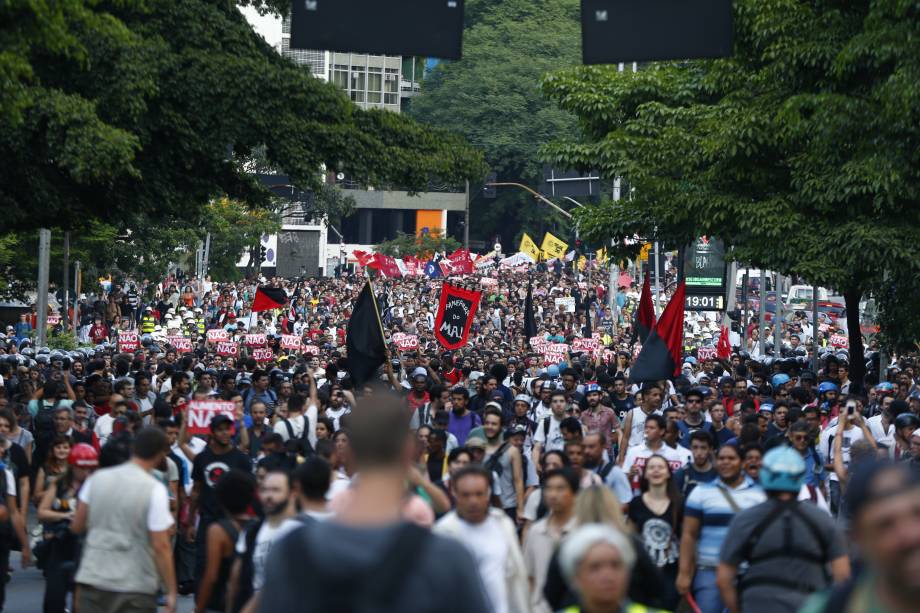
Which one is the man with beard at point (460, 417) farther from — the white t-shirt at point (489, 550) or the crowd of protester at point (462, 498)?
the white t-shirt at point (489, 550)

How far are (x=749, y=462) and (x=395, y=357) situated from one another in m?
22.3

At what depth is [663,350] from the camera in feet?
60.5

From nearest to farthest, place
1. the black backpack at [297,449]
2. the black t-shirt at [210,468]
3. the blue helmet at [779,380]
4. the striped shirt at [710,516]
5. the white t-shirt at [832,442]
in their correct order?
the striped shirt at [710,516] → the black t-shirt at [210,468] → the black backpack at [297,449] → the white t-shirt at [832,442] → the blue helmet at [779,380]

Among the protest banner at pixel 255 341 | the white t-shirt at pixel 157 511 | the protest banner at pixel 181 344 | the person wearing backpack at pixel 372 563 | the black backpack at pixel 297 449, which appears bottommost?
the protest banner at pixel 181 344

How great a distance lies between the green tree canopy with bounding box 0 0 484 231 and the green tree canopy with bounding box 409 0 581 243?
212ft

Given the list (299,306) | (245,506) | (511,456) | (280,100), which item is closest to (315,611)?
(245,506)

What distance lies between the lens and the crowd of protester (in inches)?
146

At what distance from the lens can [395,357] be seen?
31578mm

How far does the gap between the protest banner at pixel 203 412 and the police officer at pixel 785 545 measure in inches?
226

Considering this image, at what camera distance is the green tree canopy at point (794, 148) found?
20.5m

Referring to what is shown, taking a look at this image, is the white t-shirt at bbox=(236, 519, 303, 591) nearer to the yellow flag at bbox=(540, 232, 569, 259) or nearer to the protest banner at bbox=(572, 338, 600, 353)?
the protest banner at bbox=(572, 338, 600, 353)

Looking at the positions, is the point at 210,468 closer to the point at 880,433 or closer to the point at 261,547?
the point at 261,547

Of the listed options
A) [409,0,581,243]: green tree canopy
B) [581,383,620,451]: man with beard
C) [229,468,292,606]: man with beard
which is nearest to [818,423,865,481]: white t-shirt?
[581,383,620,451]: man with beard

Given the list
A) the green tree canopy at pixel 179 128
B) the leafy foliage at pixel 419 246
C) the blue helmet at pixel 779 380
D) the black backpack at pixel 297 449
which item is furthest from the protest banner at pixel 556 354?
the leafy foliage at pixel 419 246
